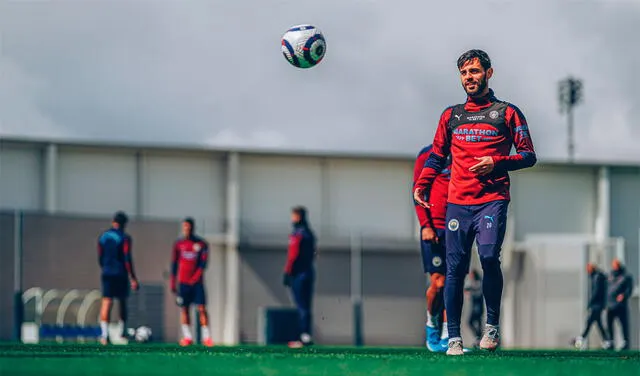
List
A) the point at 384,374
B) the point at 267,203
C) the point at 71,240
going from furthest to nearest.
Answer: the point at 267,203
the point at 71,240
the point at 384,374

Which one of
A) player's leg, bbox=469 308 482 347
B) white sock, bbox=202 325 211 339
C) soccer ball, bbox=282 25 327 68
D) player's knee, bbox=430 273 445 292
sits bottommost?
player's leg, bbox=469 308 482 347

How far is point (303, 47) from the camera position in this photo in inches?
476

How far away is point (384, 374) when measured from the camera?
672 cm

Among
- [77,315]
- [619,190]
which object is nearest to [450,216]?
[77,315]

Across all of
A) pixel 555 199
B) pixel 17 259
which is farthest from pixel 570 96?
pixel 17 259

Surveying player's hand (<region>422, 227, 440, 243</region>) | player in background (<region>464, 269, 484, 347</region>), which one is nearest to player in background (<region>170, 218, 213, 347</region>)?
player's hand (<region>422, 227, 440, 243</region>)

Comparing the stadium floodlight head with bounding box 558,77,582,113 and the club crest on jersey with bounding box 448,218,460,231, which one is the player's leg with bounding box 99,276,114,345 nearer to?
the club crest on jersey with bounding box 448,218,460,231

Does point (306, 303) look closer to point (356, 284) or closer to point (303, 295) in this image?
point (303, 295)

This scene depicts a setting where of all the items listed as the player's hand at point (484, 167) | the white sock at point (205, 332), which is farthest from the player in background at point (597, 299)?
the player's hand at point (484, 167)

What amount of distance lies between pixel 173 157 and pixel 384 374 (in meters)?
30.0

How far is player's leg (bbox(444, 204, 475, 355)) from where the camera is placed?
939 centimetres

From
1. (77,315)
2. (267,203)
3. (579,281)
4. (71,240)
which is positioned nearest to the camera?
(71,240)

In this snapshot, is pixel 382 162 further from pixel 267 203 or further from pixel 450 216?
pixel 450 216

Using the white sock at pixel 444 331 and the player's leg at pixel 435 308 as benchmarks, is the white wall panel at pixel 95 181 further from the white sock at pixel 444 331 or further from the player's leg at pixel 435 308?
the player's leg at pixel 435 308
